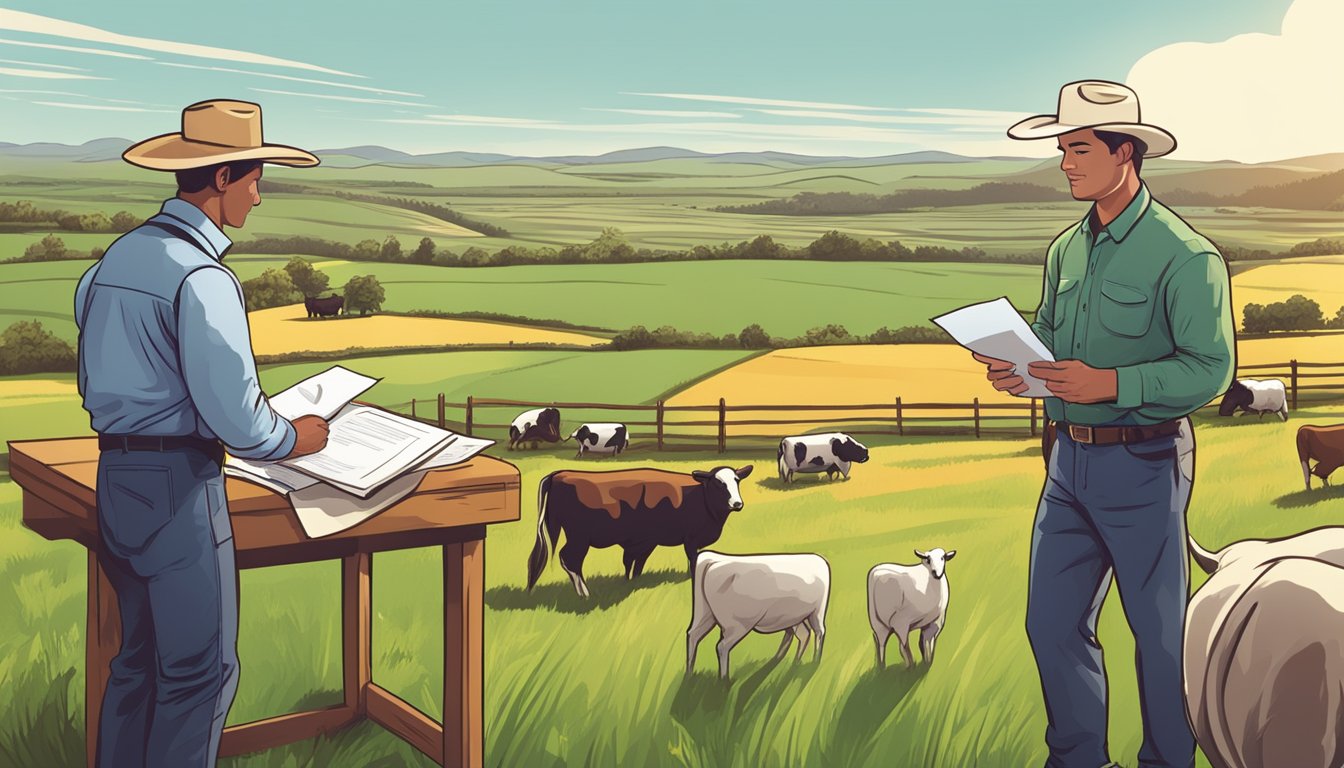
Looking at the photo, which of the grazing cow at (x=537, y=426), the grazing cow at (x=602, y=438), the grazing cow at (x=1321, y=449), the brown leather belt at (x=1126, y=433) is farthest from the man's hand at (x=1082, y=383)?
the grazing cow at (x=1321, y=449)

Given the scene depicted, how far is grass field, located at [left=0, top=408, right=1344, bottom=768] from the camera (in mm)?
3264

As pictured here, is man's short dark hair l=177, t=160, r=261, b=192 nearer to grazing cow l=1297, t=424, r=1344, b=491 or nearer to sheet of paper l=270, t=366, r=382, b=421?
sheet of paper l=270, t=366, r=382, b=421

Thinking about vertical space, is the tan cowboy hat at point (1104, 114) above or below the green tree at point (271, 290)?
above

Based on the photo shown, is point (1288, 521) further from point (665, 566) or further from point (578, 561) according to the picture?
point (578, 561)

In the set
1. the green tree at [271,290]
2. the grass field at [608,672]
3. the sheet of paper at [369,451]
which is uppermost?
the green tree at [271,290]

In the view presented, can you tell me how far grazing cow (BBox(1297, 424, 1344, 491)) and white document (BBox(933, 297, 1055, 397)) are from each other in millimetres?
5091

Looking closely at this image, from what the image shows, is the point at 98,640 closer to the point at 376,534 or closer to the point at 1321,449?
the point at 376,534

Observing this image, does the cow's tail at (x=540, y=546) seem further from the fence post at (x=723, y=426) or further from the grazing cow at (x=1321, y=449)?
the grazing cow at (x=1321, y=449)

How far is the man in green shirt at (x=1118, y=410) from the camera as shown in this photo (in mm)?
2559

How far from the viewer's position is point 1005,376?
2.68 m

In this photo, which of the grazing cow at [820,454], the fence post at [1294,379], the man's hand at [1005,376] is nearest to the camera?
the man's hand at [1005,376]

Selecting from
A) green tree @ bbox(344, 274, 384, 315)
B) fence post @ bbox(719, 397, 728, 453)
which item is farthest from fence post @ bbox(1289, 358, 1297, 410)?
green tree @ bbox(344, 274, 384, 315)

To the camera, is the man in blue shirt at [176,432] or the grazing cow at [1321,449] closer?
the man in blue shirt at [176,432]

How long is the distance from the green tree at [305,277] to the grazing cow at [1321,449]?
19.5ft
